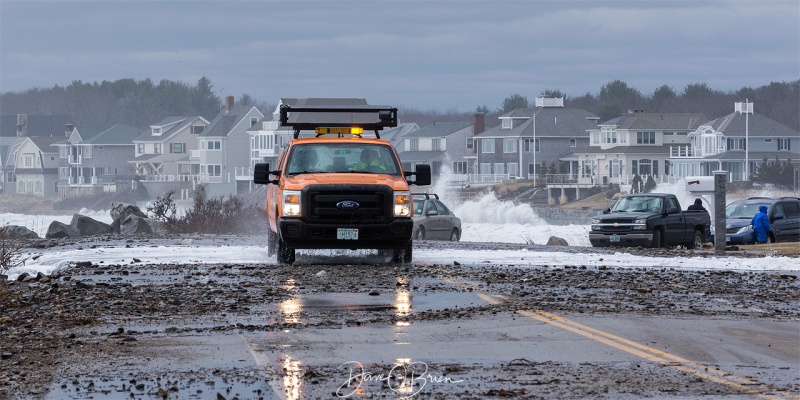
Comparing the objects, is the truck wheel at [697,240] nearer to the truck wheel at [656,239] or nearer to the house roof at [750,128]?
the truck wheel at [656,239]

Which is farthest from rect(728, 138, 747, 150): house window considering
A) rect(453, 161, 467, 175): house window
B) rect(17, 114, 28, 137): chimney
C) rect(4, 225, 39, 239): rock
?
rect(17, 114, 28, 137): chimney

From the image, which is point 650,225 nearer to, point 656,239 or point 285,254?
point 656,239

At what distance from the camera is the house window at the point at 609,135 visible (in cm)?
12019

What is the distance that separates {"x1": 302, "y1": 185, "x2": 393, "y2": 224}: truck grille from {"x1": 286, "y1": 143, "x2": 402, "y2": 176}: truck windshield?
1170 millimetres

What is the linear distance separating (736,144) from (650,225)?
3305 inches

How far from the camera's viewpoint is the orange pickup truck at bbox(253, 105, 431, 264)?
20984 mm

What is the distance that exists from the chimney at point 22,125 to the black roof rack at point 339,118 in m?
166

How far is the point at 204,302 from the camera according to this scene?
15406 mm

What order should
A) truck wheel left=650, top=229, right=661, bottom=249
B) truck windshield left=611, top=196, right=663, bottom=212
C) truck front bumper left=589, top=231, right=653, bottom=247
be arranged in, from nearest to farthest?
truck front bumper left=589, top=231, right=653, bottom=247
truck wheel left=650, top=229, right=661, bottom=249
truck windshield left=611, top=196, right=663, bottom=212

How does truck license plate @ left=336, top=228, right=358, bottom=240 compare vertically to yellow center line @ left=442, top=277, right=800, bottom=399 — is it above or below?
above

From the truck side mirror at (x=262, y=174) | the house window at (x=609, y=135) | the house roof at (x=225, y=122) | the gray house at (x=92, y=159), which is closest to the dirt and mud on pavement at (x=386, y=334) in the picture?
the truck side mirror at (x=262, y=174)

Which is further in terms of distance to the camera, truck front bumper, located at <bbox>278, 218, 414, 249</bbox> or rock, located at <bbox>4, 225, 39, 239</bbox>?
rock, located at <bbox>4, 225, 39, 239</bbox>

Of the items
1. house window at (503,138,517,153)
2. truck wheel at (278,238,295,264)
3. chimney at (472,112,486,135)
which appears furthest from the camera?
chimney at (472,112,486,135)

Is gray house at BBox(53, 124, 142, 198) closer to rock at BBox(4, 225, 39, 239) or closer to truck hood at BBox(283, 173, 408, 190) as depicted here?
rock at BBox(4, 225, 39, 239)
